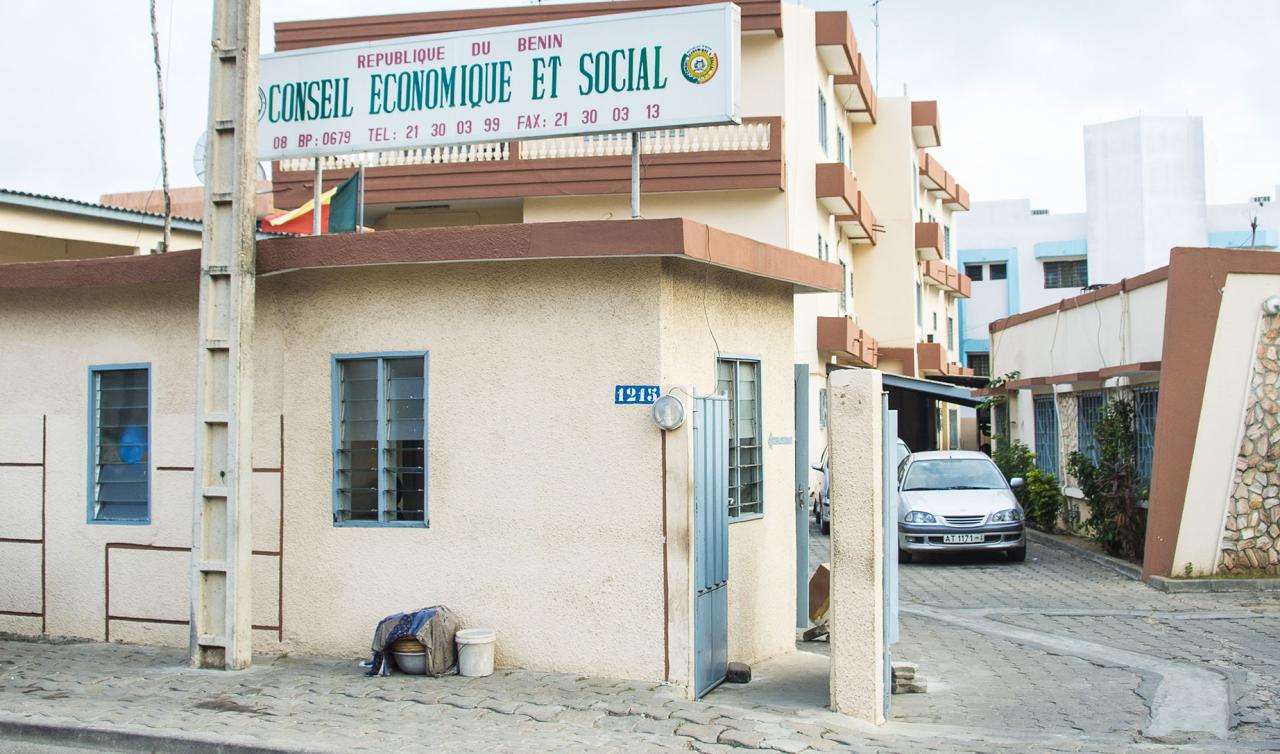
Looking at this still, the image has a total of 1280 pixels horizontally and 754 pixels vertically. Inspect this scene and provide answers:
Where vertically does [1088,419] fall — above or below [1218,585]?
above

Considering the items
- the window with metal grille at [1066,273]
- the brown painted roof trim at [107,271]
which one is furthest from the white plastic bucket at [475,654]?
the window with metal grille at [1066,273]

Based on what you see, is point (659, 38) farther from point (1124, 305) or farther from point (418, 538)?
point (1124, 305)

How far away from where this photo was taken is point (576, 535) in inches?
371

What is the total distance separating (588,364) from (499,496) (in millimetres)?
1186

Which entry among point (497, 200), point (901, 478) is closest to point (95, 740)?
point (901, 478)

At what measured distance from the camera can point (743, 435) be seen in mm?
10586

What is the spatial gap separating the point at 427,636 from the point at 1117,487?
1133 centimetres

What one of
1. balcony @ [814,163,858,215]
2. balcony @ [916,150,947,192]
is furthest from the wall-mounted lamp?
balcony @ [916,150,947,192]

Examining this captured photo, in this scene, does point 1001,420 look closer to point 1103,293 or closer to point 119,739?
point 1103,293

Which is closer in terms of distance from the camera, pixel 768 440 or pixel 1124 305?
pixel 768 440

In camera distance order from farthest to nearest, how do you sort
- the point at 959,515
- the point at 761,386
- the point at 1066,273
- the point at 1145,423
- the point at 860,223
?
the point at 1066,273
the point at 860,223
the point at 959,515
the point at 1145,423
the point at 761,386

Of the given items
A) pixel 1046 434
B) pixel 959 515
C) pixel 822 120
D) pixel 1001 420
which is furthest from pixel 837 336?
pixel 959 515

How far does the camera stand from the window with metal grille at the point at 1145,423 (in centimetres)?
1744

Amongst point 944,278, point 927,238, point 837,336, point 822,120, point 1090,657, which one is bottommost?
point 1090,657
